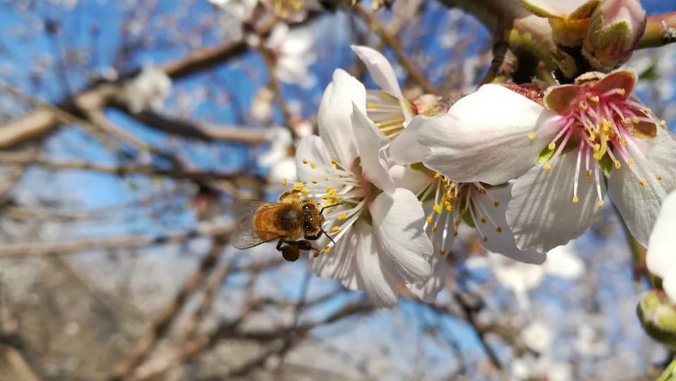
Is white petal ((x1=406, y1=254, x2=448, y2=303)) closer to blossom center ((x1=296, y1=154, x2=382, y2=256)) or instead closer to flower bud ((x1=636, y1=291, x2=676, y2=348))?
blossom center ((x1=296, y1=154, x2=382, y2=256))

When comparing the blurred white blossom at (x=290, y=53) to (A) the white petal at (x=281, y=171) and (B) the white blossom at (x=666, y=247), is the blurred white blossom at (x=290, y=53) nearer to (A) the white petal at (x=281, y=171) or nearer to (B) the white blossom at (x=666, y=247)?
(A) the white petal at (x=281, y=171)

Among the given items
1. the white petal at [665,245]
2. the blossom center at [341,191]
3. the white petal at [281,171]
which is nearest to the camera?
the white petal at [665,245]

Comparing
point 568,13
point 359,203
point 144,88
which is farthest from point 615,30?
point 144,88

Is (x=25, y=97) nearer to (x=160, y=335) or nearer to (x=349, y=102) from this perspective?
(x=349, y=102)

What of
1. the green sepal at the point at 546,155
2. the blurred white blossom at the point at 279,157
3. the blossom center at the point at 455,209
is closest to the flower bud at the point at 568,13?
the green sepal at the point at 546,155

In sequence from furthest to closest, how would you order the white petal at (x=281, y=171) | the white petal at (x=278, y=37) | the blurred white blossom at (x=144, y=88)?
the blurred white blossom at (x=144, y=88), the white petal at (x=278, y=37), the white petal at (x=281, y=171)
